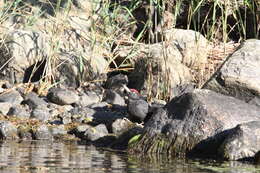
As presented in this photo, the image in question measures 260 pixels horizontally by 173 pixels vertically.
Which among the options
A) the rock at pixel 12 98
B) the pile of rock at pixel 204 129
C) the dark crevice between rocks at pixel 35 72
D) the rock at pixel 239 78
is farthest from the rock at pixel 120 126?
the dark crevice between rocks at pixel 35 72

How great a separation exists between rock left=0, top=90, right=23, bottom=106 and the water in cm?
231

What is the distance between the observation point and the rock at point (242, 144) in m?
6.76

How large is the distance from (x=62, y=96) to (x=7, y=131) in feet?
5.82

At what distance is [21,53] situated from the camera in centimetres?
1107

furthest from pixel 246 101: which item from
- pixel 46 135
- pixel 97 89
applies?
pixel 97 89

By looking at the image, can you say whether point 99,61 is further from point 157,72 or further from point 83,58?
point 157,72

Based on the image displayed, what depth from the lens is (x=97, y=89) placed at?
10836 millimetres

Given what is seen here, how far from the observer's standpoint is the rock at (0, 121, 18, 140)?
8242 mm

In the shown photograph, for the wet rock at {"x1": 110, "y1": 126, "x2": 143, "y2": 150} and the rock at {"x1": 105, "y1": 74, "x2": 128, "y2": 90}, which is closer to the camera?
the wet rock at {"x1": 110, "y1": 126, "x2": 143, "y2": 150}

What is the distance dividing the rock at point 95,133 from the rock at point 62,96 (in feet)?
5.25

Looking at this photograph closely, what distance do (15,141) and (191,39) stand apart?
441 cm

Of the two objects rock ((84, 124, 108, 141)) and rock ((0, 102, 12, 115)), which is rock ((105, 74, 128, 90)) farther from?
rock ((84, 124, 108, 141))

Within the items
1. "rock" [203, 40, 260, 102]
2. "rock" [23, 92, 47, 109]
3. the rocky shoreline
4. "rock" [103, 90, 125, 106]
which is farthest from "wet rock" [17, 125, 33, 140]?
"rock" [203, 40, 260, 102]

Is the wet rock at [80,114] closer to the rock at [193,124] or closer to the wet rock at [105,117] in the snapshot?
the wet rock at [105,117]
